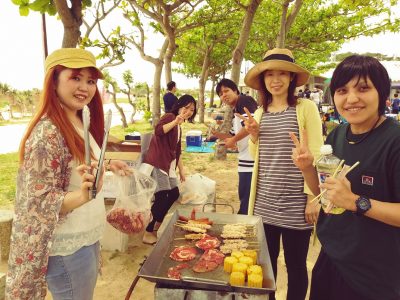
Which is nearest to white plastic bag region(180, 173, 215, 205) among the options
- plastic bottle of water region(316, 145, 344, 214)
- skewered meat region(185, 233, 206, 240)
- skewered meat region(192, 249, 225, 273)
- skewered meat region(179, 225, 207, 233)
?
skewered meat region(179, 225, 207, 233)

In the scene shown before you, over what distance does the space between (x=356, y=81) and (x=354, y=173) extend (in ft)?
1.65

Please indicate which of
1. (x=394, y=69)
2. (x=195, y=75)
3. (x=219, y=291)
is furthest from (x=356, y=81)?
(x=195, y=75)

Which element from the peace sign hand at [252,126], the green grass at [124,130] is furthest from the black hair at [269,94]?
the green grass at [124,130]

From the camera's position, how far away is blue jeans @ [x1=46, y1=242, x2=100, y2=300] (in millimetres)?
1759

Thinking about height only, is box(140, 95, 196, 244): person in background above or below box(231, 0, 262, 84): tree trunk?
below

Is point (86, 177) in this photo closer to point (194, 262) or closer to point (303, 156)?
point (194, 262)

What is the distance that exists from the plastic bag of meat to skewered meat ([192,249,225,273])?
77cm

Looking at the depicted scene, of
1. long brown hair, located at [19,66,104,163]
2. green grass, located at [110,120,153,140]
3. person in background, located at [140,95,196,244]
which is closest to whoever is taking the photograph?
long brown hair, located at [19,66,104,163]

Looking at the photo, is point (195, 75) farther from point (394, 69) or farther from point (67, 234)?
point (67, 234)

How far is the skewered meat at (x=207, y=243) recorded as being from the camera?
244 centimetres

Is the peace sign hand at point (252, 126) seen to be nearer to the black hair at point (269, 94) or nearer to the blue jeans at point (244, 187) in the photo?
the black hair at point (269, 94)

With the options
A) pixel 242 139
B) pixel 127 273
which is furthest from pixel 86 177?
pixel 127 273

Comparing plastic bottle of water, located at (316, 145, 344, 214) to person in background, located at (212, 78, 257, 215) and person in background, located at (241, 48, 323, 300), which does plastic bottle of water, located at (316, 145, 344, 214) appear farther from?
person in background, located at (212, 78, 257, 215)

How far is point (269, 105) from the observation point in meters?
2.84
